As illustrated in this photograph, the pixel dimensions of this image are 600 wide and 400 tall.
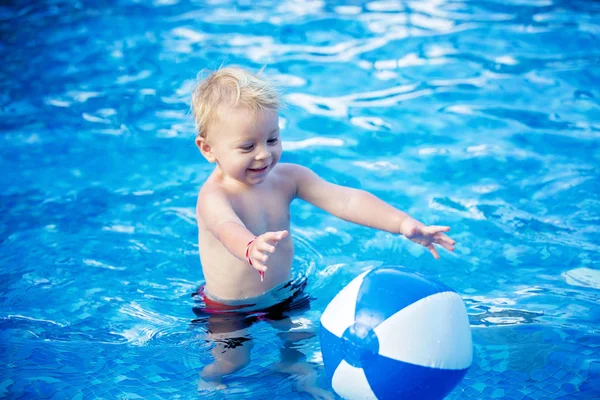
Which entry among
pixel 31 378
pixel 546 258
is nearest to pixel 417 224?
pixel 546 258

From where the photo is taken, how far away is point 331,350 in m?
3.17

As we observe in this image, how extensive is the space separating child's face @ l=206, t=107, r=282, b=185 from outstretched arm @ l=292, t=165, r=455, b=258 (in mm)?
391

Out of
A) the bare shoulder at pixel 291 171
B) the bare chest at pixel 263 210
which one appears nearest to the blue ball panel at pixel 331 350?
the bare chest at pixel 263 210

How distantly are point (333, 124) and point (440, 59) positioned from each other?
173 cm

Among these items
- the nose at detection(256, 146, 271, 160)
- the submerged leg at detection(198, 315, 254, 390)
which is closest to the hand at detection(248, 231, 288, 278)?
the nose at detection(256, 146, 271, 160)

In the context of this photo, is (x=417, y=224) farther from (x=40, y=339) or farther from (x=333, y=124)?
(x=333, y=124)

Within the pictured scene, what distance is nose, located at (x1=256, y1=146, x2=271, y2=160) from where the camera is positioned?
150 inches

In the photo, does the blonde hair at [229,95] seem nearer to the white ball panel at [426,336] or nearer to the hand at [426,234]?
the hand at [426,234]

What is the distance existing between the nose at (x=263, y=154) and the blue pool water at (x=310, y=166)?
1.00m

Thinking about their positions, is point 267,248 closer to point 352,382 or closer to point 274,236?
point 274,236

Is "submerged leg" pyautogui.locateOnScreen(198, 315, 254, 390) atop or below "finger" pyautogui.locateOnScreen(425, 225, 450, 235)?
below

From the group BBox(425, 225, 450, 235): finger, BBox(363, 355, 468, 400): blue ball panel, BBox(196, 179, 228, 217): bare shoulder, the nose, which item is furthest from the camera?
BBox(196, 179, 228, 217): bare shoulder

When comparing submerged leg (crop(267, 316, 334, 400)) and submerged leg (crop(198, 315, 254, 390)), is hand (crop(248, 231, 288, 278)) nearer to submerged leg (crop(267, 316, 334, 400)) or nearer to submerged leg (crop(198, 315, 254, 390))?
submerged leg (crop(267, 316, 334, 400))

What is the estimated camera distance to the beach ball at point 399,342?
3.00 meters
